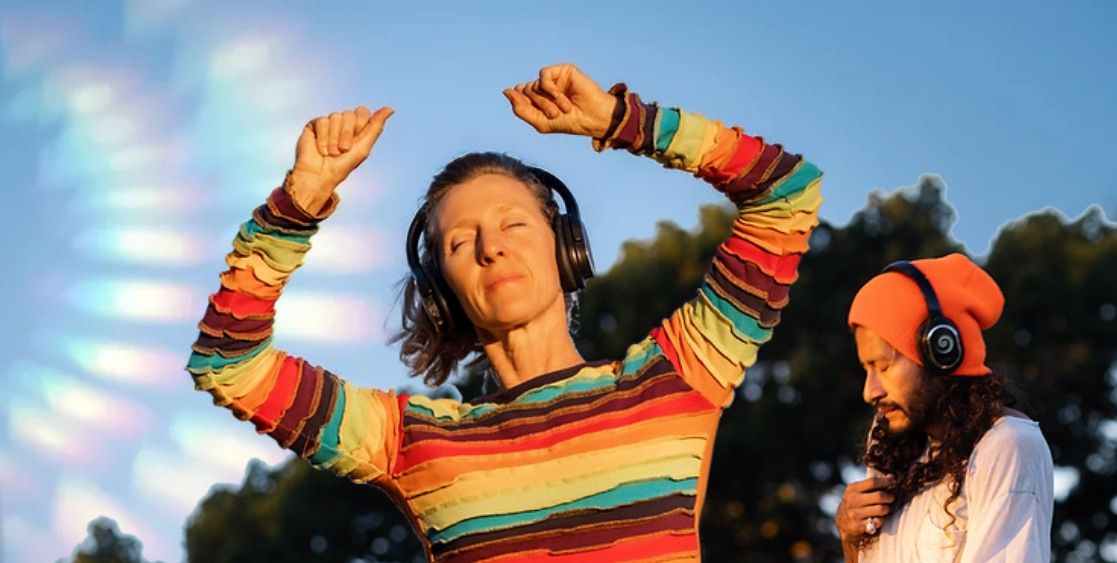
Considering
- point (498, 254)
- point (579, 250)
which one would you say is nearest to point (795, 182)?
point (579, 250)

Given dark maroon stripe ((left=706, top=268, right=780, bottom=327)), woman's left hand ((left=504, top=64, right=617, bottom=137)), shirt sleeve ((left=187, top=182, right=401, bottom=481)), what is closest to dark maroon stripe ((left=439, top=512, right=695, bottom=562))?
shirt sleeve ((left=187, top=182, right=401, bottom=481))

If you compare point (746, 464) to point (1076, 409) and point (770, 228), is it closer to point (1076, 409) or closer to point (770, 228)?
point (1076, 409)

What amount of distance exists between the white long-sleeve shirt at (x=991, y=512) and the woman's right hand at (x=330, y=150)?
1751mm

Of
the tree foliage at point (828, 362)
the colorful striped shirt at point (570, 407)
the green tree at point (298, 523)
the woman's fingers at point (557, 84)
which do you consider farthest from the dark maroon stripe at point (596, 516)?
the green tree at point (298, 523)

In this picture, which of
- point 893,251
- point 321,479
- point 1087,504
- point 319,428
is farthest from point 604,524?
point 321,479

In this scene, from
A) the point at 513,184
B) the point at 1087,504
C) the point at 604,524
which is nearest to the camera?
the point at 604,524

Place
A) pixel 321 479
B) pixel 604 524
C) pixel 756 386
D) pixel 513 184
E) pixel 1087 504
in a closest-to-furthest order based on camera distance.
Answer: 1. pixel 604 524
2. pixel 513 184
3. pixel 1087 504
4. pixel 756 386
5. pixel 321 479

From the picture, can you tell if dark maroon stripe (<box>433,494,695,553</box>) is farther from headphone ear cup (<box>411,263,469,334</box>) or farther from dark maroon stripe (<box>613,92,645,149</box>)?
dark maroon stripe (<box>613,92,645,149</box>)

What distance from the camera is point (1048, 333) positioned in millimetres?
20953

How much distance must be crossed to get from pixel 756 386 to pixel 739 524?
164 centimetres

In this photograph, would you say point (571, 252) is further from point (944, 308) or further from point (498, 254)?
point (944, 308)

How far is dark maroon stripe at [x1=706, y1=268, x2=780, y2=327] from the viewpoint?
3869 mm

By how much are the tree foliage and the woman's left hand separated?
54.8 ft

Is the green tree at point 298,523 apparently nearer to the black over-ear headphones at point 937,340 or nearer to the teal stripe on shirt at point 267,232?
the black over-ear headphones at point 937,340
